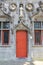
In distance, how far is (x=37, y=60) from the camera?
17750 millimetres

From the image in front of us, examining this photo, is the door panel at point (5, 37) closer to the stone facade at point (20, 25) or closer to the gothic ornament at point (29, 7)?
the stone facade at point (20, 25)

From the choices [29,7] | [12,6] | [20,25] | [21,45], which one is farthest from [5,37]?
[29,7]

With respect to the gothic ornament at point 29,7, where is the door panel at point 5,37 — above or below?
below

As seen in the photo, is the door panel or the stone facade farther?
the door panel

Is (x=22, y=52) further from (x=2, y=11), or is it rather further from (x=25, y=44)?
(x=2, y=11)

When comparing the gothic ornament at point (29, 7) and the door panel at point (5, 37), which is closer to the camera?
the gothic ornament at point (29, 7)

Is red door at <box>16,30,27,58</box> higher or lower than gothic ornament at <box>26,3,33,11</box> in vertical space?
lower

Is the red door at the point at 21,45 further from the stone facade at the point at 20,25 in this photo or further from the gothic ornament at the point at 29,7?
the gothic ornament at the point at 29,7

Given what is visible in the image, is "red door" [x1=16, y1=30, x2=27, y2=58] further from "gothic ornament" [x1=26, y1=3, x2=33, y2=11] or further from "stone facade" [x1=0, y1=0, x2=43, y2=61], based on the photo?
"gothic ornament" [x1=26, y1=3, x2=33, y2=11]

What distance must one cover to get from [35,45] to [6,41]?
2267 mm

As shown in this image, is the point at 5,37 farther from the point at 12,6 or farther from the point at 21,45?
the point at 12,6

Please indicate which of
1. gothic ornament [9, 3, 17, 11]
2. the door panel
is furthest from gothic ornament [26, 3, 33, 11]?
the door panel

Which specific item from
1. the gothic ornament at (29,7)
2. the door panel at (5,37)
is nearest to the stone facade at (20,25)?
the gothic ornament at (29,7)

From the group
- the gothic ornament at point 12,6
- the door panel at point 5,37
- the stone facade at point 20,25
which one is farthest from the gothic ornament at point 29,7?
the door panel at point 5,37
